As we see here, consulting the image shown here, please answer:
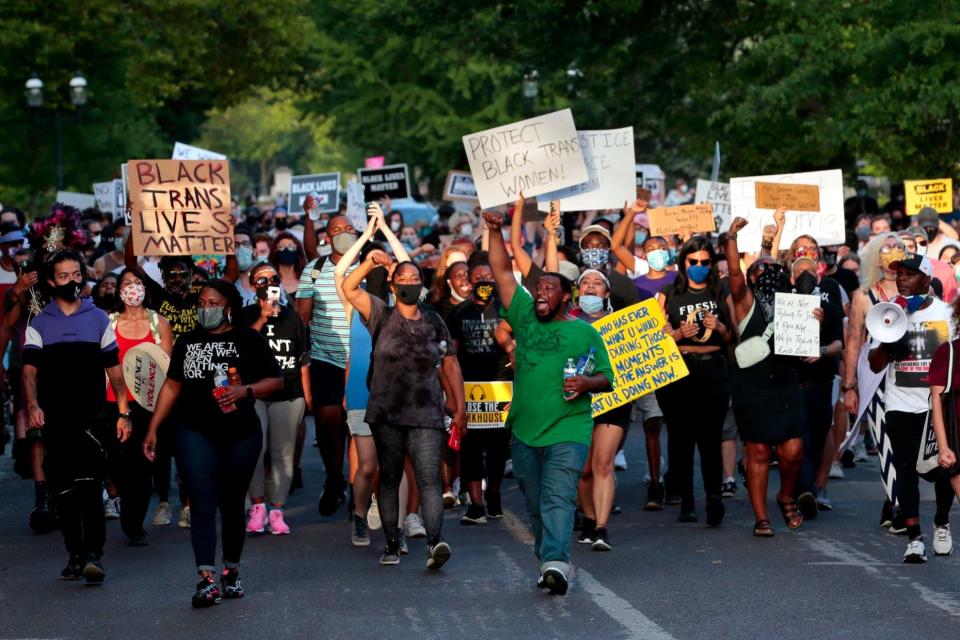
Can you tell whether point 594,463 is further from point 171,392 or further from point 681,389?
point 171,392

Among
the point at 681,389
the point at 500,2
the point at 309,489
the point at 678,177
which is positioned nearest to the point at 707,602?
the point at 681,389

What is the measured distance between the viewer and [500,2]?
32906 millimetres

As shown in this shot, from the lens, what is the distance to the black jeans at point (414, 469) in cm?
1128

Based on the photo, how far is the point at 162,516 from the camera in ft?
44.9

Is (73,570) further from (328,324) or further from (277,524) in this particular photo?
(328,324)

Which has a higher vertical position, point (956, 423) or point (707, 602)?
point (956, 423)

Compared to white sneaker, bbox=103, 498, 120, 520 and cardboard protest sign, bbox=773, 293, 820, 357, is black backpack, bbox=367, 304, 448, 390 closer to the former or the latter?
cardboard protest sign, bbox=773, 293, 820, 357

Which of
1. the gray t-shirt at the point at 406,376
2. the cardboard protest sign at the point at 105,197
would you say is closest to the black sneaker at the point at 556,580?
the gray t-shirt at the point at 406,376

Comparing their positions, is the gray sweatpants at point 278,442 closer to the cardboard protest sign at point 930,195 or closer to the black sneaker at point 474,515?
the black sneaker at point 474,515

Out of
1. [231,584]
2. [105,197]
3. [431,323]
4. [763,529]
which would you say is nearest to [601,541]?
[763,529]

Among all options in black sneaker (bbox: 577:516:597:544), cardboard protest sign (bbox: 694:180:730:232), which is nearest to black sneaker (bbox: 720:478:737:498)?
black sneaker (bbox: 577:516:597:544)

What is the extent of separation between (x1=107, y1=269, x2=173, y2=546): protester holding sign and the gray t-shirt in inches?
70.4

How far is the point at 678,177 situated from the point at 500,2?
29.0 metres

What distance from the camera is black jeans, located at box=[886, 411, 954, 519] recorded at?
1163cm
